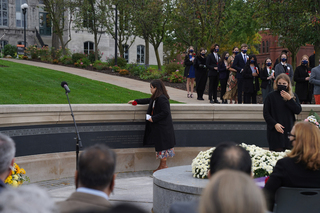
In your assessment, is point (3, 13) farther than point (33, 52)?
Yes

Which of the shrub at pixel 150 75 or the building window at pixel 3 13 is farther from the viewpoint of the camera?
the building window at pixel 3 13

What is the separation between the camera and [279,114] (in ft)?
24.2

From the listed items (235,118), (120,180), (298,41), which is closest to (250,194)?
(120,180)

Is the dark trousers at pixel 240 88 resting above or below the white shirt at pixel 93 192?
above

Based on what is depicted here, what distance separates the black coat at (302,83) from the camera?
41.4ft

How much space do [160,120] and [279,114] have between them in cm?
244

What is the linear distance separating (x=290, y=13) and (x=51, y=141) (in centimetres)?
1143

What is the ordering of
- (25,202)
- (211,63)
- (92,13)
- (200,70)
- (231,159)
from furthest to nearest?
(92,13)
(200,70)
(211,63)
(231,159)
(25,202)

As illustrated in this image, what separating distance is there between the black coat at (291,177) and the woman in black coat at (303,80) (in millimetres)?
9081

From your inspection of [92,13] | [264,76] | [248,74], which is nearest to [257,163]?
[248,74]

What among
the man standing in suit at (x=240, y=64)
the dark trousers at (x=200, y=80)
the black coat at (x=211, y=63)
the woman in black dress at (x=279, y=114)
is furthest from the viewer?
the dark trousers at (x=200, y=80)

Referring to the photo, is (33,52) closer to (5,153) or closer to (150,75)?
(150,75)

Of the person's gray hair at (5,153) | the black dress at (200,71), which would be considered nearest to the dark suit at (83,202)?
the person's gray hair at (5,153)

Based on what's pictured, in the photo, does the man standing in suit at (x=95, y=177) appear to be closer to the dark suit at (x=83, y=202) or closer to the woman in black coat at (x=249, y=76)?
the dark suit at (x=83, y=202)
